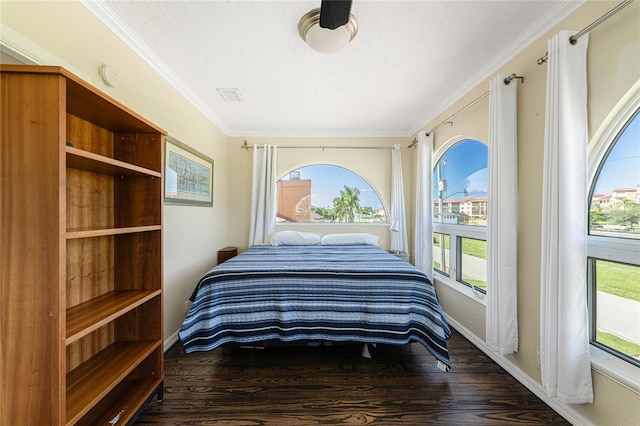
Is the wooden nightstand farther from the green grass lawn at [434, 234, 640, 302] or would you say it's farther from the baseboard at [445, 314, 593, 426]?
the green grass lawn at [434, 234, 640, 302]

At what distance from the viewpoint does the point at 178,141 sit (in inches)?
91.1

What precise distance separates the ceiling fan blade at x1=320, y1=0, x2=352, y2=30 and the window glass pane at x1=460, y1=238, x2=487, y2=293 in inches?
86.9

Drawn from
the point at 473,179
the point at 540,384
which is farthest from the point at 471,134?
the point at 540,384

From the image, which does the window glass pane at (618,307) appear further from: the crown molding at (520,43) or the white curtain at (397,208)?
the white curtain at (397,208)

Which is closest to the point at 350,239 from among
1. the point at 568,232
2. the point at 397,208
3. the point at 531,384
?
the point at 397,208

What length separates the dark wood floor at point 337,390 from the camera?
4.71 feet

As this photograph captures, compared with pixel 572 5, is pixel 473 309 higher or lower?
lower

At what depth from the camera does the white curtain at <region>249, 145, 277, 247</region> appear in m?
3.55

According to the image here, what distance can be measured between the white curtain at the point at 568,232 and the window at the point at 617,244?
0.15 meters

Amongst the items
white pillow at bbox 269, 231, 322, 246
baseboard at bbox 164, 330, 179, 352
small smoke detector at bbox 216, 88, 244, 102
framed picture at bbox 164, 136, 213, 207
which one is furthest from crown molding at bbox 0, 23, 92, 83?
white pillow at bbox 269, 231, 322, 246

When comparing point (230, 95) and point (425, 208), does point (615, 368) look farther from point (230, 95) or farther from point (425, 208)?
point (230, 95)

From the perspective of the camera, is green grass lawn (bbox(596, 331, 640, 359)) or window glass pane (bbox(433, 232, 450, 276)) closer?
Answer: green grass lawn (bbox(596, 331, 640, 359))

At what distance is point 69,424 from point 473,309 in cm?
278

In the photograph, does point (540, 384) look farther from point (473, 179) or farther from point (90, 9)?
point (90, 9)
